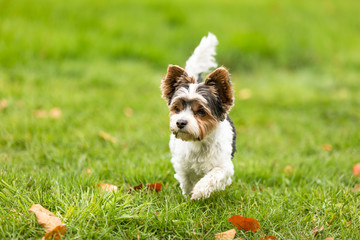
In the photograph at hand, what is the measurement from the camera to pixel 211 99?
11.6 feet

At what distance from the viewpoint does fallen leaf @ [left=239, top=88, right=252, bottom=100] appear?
26.6 feet

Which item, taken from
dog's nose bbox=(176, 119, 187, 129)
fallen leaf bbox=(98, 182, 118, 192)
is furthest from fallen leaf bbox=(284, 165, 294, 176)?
fallen leaf bbox=(98, 182, 118, 192)

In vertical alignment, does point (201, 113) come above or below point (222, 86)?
below

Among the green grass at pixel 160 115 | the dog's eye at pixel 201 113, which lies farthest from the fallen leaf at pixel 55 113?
the dog's eye at pixel 201 113

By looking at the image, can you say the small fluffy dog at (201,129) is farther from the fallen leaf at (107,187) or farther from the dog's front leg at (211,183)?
the fallen leaf at (107,187)

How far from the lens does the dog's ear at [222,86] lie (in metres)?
3.53

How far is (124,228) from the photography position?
2.95 metres

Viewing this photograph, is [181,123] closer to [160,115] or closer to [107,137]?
[107,137]

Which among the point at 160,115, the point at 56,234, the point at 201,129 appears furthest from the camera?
the point at 160,115

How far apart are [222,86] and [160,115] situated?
3292 millimetres

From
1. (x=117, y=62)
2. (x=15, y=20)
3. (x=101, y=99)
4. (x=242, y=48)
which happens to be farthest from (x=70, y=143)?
(x=242, y=48)

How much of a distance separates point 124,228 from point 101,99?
15.2 feet

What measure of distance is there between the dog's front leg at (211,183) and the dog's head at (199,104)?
349 millimetres

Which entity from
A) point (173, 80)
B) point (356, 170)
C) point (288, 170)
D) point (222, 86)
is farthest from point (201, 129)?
→ point (356, 170)
